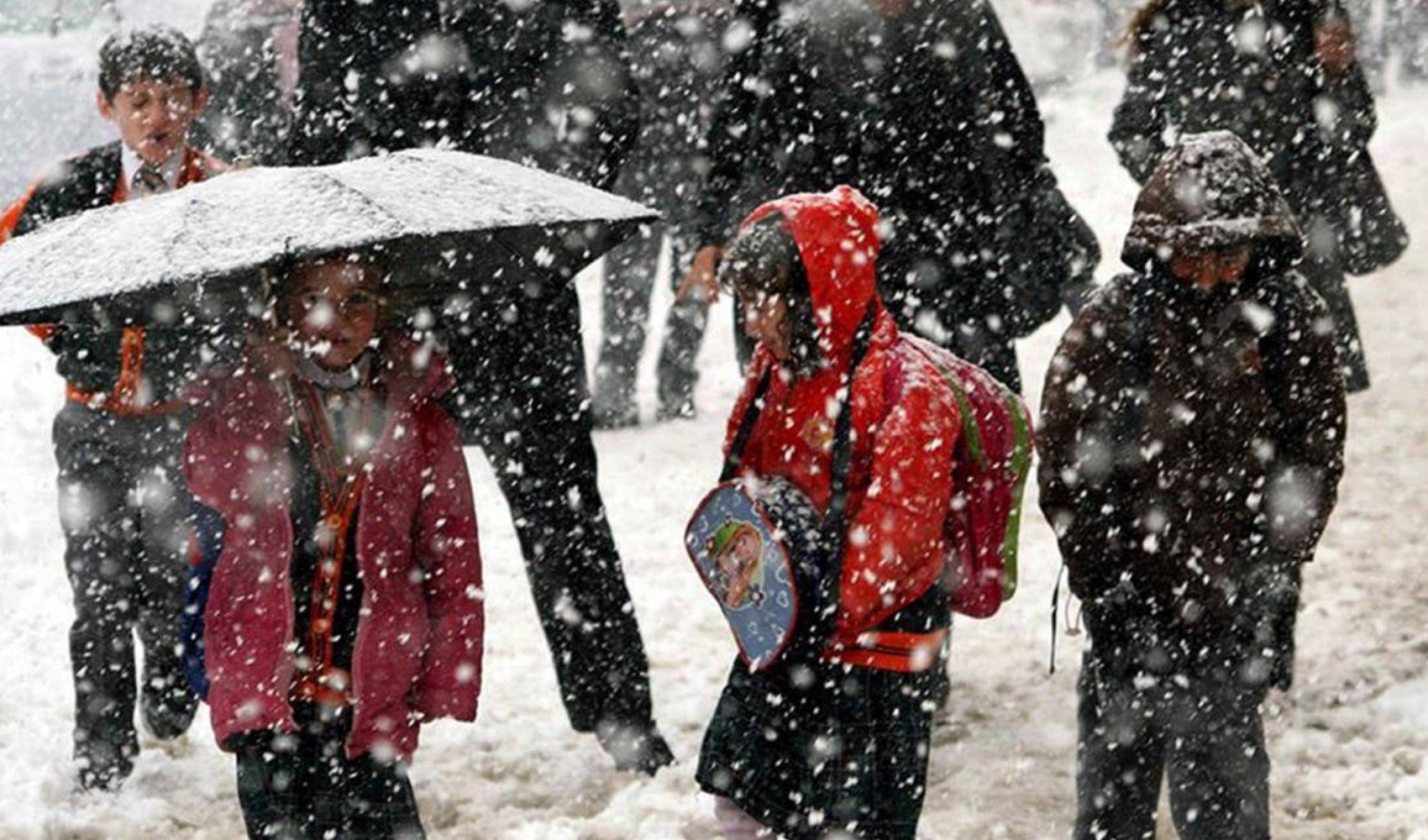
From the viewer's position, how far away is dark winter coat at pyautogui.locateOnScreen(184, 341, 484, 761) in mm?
3729

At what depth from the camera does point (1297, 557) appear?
4.12 m

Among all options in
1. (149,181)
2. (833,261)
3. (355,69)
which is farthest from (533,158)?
(833,261)

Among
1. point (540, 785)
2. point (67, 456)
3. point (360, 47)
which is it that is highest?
point (360, 47)

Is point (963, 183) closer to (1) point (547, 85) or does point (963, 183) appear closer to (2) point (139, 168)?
(1) point (547, 85)

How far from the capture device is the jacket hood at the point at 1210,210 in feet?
13.2

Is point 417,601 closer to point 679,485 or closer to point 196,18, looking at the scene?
point 679,485

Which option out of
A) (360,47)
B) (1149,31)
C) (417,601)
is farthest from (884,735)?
(1149,31)

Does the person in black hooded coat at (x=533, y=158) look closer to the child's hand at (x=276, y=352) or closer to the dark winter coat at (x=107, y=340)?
the dark winter coat at (x=107, y=340)

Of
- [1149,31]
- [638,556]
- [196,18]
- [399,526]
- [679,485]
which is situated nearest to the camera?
[399,526]

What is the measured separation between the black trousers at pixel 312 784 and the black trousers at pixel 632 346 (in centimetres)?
569

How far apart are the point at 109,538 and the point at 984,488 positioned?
8.53 feet

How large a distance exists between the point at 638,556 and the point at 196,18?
7005 mm

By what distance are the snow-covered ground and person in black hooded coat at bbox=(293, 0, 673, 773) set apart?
37 cm

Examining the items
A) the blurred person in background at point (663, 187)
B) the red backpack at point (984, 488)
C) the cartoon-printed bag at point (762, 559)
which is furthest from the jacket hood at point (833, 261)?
the blurred person in background at point (663, 187)
